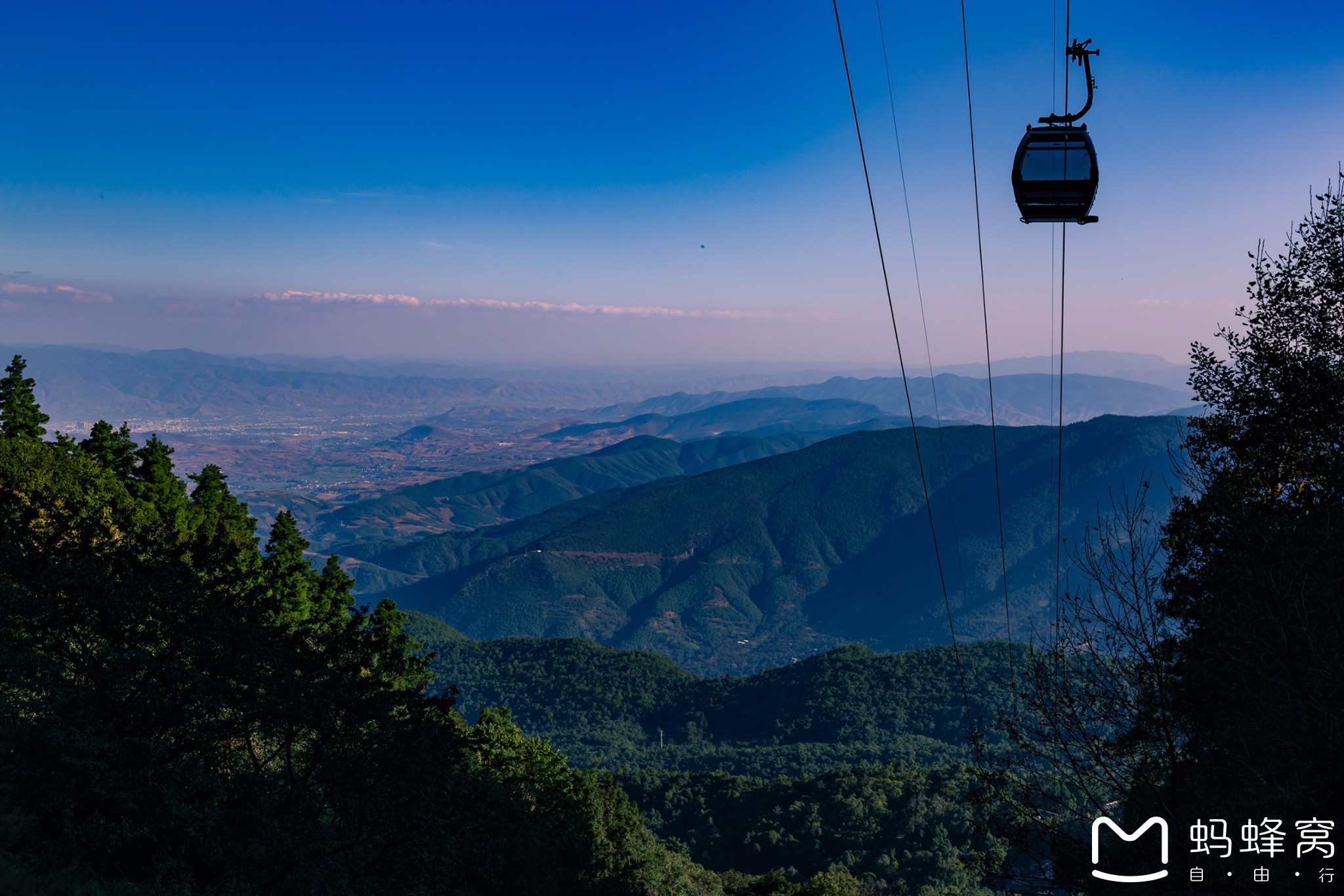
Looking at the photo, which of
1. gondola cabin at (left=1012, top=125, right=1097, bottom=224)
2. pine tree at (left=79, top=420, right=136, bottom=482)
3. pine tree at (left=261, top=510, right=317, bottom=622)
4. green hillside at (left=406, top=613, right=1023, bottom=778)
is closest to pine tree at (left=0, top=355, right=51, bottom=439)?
pine tree at (left=79, top=420, right=136, bottom=482)

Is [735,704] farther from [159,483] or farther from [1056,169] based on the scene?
[1056,169]

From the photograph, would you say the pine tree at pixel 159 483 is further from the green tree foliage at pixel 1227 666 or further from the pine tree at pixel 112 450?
the green tree foliage at pixel 1227 666

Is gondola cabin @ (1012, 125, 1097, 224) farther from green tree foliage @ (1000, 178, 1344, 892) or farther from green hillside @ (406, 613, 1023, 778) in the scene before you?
green hillside @ (406, 613, 1023, 778)

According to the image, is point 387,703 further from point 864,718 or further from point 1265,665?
point 864,718

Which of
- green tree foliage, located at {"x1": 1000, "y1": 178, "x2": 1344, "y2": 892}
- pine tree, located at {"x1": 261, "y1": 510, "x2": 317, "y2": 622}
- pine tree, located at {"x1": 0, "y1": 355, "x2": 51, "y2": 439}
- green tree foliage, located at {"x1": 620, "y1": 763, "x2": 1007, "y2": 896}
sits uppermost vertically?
pine tree, located at {"x1": 0, "y1": 355, "x2": 51, "y2": 439}

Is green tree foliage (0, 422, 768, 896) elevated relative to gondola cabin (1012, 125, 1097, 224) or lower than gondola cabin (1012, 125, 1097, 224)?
lower

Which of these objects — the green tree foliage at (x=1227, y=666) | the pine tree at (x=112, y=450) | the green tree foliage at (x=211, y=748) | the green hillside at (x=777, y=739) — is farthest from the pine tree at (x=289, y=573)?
the green hillside at (x=777, y=739)

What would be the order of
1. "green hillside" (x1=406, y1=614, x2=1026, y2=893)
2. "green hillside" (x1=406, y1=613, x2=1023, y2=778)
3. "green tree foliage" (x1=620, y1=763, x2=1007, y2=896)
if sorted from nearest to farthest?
"green tree foliage" (x1=620, y1=763, x2=1007, y2=896) < "green hillside" (x1=406, y1=614, x2=1026, y2=893) < "green hillside" (x1=406, y1=613, x2=1023, y2=778)
